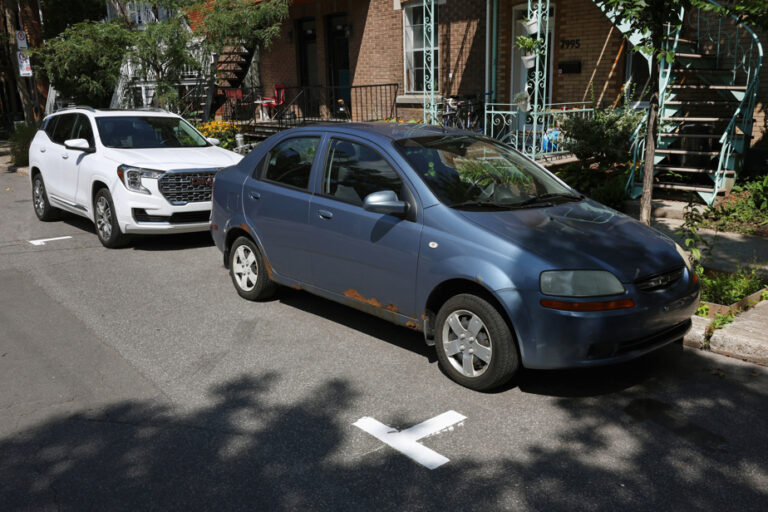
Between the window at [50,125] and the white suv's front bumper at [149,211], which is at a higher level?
the window at [50,125]

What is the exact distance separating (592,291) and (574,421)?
2.65 feet

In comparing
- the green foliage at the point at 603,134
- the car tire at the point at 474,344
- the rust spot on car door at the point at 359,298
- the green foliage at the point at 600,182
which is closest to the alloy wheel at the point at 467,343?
the car tire at the point at 474,344

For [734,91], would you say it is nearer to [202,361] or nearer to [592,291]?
[592,291]

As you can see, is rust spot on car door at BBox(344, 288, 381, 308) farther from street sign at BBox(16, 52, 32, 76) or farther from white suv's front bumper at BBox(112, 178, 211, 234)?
street sign at BBox(16, 52, 32, 76)

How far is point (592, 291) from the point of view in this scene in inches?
166

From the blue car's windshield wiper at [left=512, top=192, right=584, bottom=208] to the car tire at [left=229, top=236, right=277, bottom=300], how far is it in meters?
2.54

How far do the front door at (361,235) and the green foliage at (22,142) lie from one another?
53.1 ft

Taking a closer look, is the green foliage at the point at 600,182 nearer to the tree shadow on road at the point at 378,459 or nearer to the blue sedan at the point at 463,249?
the blue sedan at the point at 463,249

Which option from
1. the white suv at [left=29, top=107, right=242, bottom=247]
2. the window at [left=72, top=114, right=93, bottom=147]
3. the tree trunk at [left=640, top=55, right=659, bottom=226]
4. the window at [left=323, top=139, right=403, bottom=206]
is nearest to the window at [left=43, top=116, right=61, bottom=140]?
the white suv at [left=29, top=107, right=242, bottom=247]

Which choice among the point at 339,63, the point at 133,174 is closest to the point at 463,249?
the point at 133,174

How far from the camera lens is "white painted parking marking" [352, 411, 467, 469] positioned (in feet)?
12.4

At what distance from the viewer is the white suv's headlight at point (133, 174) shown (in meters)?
8.70

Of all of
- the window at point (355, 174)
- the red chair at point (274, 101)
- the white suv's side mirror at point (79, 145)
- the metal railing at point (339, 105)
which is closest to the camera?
the window at point (355, 174)

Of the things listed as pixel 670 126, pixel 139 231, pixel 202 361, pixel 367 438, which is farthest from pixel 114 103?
pixel 367 438
